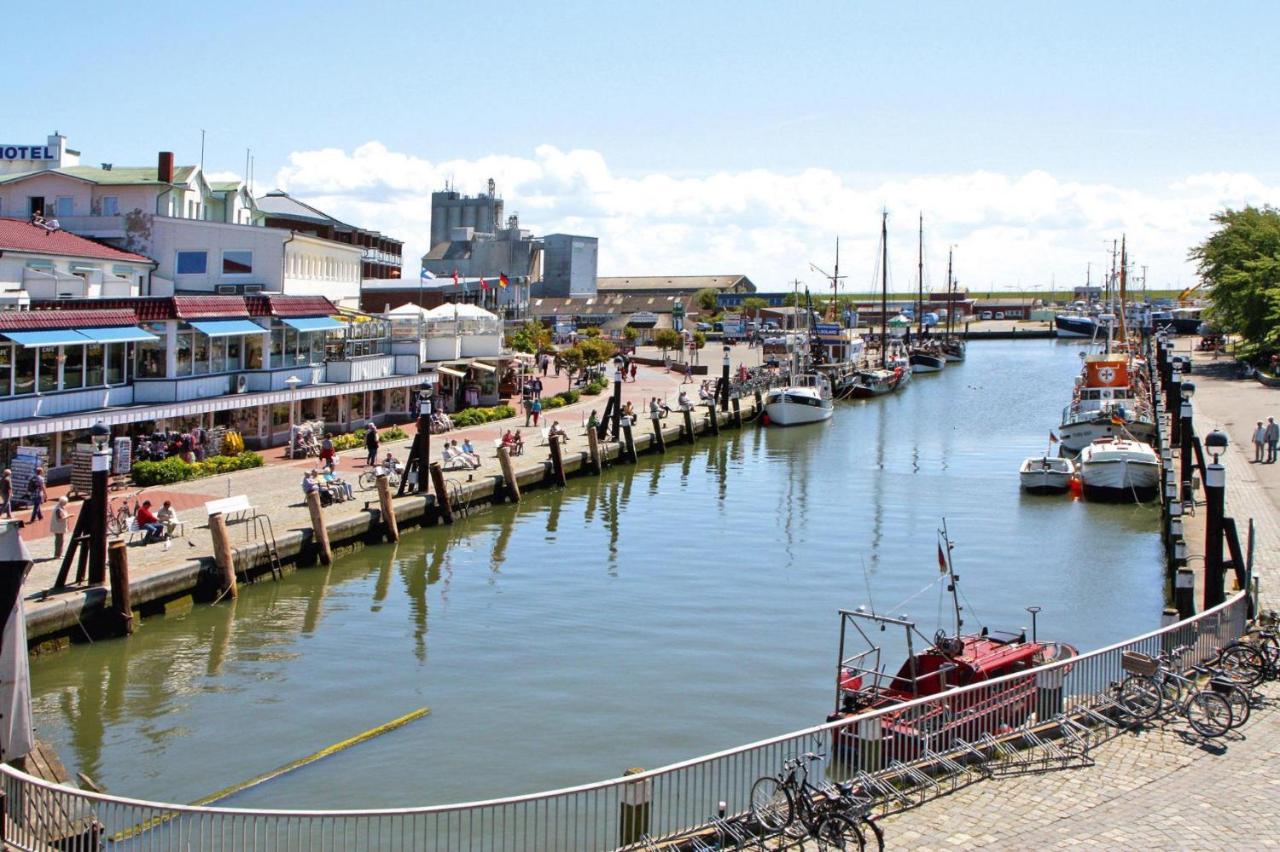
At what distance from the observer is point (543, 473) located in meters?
47.9

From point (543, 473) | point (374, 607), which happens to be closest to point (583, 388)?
point (543, 473)

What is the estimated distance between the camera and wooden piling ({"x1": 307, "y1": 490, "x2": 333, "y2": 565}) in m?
33.1

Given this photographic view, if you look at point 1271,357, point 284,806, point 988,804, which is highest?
point 1271,357

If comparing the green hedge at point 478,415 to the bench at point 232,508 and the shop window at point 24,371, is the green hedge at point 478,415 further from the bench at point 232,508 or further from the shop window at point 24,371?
the bench at point 232,508

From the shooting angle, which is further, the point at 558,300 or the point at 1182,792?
the point at 558,300

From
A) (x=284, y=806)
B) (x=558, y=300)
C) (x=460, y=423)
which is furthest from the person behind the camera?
(x=558, y=300)

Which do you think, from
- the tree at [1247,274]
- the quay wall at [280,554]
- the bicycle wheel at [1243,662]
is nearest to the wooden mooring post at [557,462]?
the quay wall at [280,554]

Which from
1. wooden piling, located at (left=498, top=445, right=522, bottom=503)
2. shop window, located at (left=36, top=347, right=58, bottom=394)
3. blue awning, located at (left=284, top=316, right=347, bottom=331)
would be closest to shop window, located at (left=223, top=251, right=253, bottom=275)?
blue awning, located at (left=284, top=316, right=347, bottom=331)

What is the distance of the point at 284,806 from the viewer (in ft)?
61.1

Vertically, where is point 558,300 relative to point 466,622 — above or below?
above

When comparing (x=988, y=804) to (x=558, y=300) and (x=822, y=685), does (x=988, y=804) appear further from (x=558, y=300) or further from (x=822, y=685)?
(x=558, y=300)

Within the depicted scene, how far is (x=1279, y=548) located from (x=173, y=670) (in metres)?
23.5

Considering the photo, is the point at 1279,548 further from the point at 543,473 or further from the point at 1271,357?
the point at 1271,357

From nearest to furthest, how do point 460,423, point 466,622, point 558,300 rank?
point 466,622
point 460,423
point 558,300
